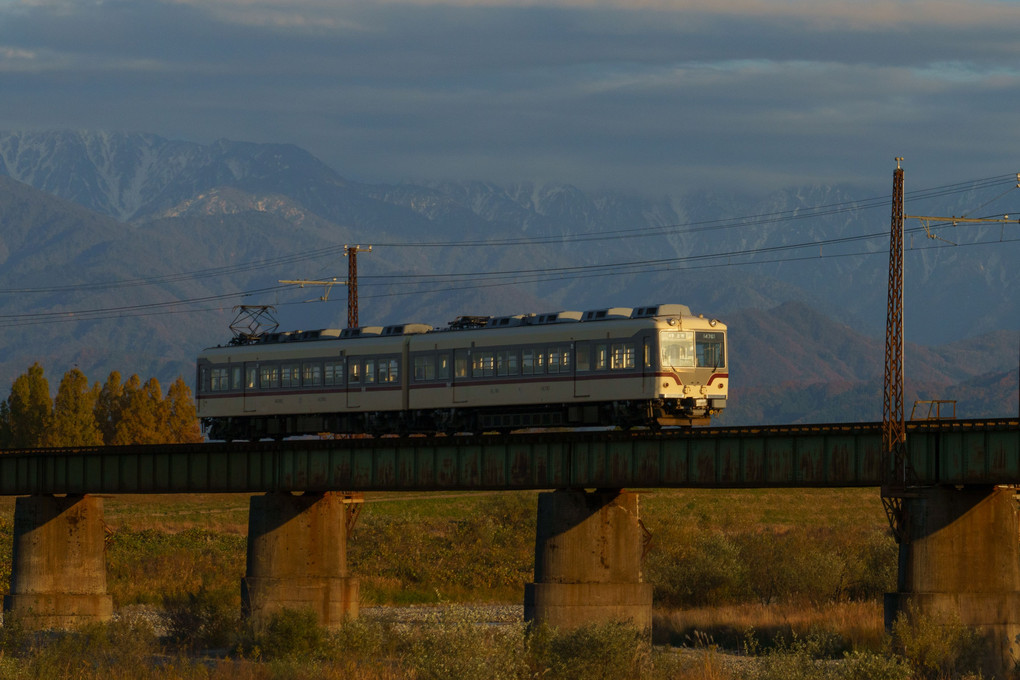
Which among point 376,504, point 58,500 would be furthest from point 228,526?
point 58,500

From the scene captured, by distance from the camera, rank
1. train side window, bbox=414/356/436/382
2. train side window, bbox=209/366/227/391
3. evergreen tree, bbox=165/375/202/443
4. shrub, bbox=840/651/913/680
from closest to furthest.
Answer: shrub, bbox=840/651/913/680 → train side window, bbox=414/356/436/382 → train side window, bbox=209/366/227/391 → evergreen tree, bbox=165/375/202/443

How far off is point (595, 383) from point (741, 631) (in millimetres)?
10979

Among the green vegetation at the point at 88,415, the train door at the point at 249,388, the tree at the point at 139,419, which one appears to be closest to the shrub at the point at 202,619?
the train door at the point at 249,388

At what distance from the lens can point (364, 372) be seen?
2344 inches

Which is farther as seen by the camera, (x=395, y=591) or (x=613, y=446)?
(x=395, y=591)

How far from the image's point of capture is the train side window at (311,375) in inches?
2398

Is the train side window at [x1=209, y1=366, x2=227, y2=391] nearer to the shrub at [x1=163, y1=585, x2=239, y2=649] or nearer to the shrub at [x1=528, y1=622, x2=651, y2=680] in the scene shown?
the shrub at [x1=163, y1=585, x2=239, y2=649]

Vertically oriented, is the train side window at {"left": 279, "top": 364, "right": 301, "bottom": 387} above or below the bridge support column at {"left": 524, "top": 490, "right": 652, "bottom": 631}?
above

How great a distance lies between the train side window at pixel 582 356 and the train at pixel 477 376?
34 mm

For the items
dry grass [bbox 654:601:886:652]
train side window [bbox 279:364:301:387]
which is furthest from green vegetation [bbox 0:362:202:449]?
dry grass [bbox 654:601:886:652]

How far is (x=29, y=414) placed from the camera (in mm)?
159250

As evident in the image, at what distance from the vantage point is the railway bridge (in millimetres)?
44062

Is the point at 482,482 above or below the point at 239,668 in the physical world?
above

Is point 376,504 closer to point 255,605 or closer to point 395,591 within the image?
point 395,591
